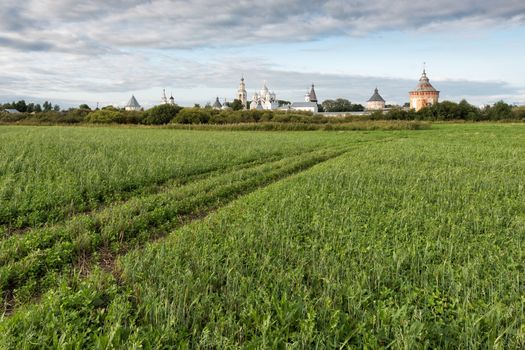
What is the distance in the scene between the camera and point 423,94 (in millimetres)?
129750

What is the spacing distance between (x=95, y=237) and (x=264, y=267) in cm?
315

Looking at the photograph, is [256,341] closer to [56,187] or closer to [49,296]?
[49,296]

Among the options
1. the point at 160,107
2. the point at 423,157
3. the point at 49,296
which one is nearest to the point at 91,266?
the point at 49,296

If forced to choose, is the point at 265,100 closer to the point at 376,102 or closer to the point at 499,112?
the point at 376,102

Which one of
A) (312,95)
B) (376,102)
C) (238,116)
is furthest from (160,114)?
(376,102)

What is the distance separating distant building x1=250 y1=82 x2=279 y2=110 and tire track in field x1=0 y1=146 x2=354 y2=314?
513 ft

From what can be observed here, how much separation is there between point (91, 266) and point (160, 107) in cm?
8661

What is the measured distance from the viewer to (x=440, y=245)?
18.0ft

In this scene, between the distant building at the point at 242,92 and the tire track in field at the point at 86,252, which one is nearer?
the tire track in field at the point at 86,252

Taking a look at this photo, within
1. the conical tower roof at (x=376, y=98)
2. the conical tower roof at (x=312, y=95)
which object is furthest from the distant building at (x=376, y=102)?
the conical tower roof at (x=312, y=95)

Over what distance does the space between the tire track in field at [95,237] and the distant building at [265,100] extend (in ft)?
513

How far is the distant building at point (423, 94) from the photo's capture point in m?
129

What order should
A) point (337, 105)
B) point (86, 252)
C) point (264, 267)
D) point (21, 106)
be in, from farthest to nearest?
point (337, 105)
point (21, 106)
point (86, 252)
point (264, 267)

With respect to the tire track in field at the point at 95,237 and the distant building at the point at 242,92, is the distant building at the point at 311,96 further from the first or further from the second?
the tire track in field at the point at 95,237
